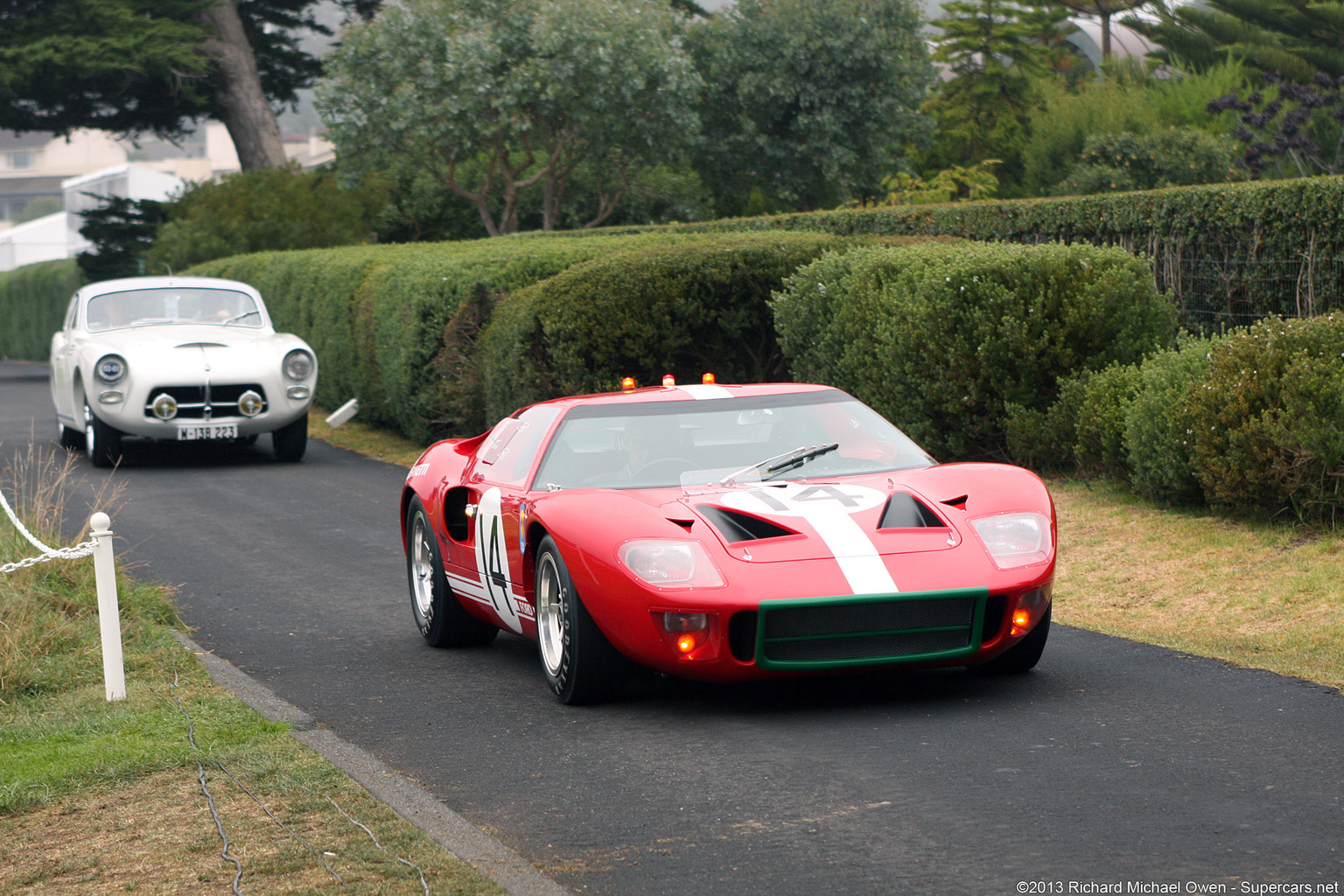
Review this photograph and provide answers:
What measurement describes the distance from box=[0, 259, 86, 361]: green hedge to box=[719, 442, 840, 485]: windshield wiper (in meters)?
44.3

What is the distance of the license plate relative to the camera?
54.8 ft

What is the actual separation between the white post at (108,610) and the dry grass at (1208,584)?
463cm

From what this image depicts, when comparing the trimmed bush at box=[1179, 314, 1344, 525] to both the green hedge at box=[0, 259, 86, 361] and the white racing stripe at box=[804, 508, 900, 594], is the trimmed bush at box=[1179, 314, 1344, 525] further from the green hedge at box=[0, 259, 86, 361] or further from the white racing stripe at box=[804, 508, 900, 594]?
the green hedge at box=[0, 259, 86, 361]

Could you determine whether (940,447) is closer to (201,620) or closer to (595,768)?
(201,620)

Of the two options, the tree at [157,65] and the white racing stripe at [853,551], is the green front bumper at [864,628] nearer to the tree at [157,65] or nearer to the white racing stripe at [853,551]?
the white racing stripe at [853,551]

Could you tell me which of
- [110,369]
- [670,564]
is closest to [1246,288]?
[670,564]

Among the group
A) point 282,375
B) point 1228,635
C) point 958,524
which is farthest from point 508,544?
point 282,375

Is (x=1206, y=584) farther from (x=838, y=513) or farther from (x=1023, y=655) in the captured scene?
(x=838, y=513)

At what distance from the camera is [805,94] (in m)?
41.3

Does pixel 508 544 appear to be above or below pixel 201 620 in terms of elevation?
above

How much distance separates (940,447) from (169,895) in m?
9.78

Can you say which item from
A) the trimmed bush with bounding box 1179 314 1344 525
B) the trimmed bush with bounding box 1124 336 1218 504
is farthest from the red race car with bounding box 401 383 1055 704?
the trimmed bush with bounding box 1124 336 1218 504

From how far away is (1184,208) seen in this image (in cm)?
1434

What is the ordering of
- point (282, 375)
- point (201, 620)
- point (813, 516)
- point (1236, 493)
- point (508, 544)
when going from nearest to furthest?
1. point (813, 516)
2. point (508, 544)
3. point (201, 620)
4. point (1236, 493)
5. point (282, 375)
